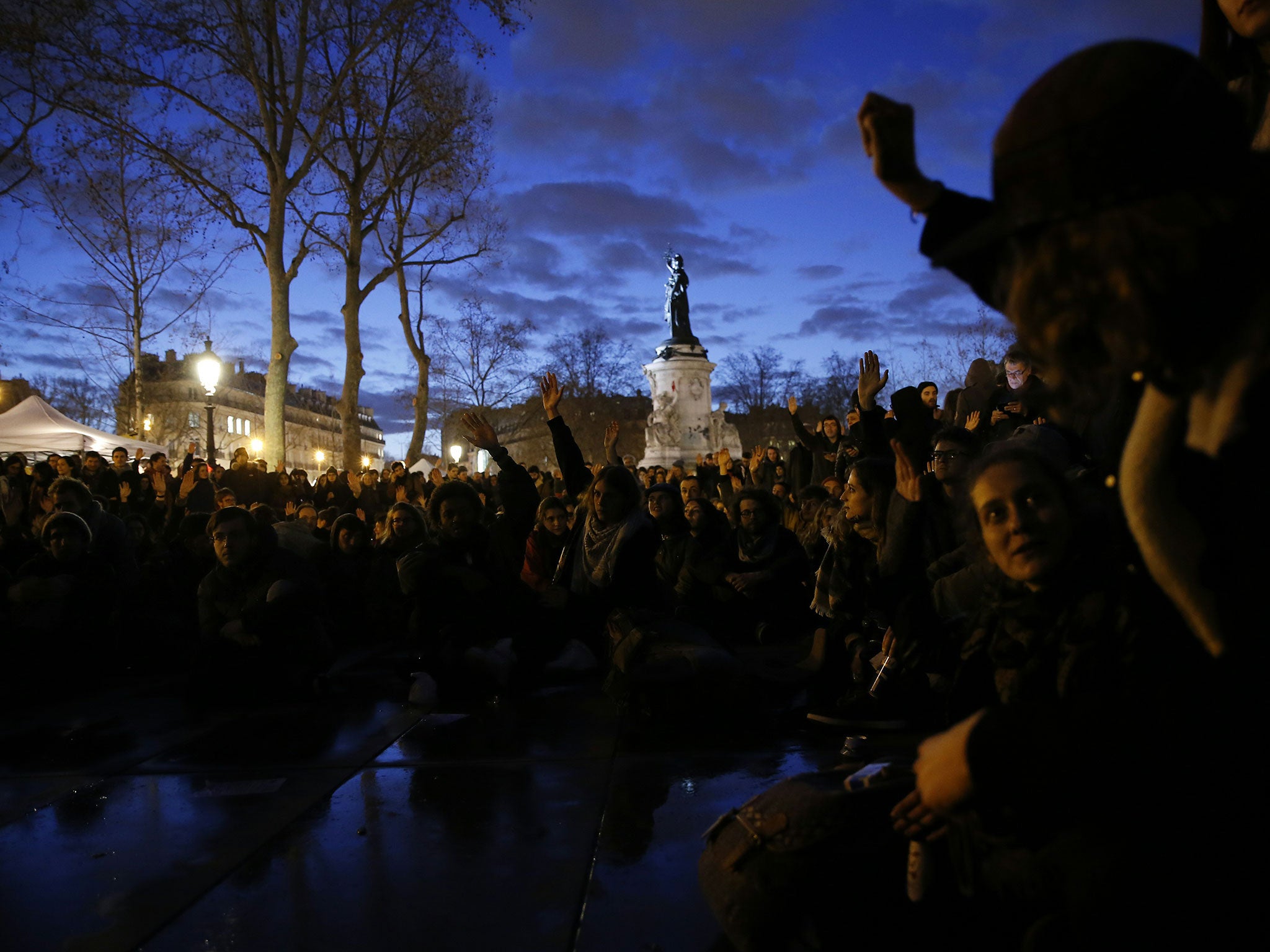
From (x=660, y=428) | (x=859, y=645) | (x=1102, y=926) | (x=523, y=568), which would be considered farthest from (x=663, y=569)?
(x=660, y=428)

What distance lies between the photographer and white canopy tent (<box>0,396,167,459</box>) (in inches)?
773

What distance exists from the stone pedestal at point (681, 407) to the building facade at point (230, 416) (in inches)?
452

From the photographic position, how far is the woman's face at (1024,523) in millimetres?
2006

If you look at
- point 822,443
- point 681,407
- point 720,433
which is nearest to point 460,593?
point 822,443

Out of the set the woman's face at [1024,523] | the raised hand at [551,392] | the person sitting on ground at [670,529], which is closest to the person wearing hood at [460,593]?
the raised hand at [551,392]

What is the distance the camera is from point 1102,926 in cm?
159

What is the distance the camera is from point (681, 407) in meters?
33.8

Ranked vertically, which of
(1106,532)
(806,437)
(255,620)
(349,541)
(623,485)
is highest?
(806,437)

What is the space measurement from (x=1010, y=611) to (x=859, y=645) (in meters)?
3.35

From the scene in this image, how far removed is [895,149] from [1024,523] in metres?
0.85

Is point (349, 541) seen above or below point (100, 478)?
below

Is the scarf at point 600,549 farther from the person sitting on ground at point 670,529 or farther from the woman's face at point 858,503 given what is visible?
the person sitting on ground at point 670,529

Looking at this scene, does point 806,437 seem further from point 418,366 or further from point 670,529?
point 418,366

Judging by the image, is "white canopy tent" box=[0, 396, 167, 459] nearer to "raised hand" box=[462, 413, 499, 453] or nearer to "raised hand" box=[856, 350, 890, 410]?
"raised hand" box=[462, 413, 499, 453]
